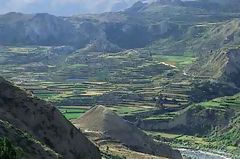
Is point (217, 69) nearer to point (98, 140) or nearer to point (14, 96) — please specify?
point (98, 140)

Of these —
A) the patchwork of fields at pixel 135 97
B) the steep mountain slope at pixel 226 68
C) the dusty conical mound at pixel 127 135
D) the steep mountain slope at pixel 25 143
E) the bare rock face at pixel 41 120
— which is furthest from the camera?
the steep mountain slope at pixel 226 68

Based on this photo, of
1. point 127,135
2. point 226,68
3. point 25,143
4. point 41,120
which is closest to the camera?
point 25,143

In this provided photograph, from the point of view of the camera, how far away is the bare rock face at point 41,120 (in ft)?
197

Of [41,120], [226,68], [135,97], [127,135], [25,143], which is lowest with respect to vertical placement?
[135,97]

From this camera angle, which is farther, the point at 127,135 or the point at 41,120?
the point at 127,135

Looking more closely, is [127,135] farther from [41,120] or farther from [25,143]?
[25,143]

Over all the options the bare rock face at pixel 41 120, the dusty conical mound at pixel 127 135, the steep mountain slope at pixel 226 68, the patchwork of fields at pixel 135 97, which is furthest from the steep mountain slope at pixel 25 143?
the steep mountain slope at pixel 226 68

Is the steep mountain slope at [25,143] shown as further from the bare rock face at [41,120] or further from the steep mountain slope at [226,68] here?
the steep mountain slope at [226,68]

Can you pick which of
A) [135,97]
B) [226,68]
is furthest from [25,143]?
[226,68]

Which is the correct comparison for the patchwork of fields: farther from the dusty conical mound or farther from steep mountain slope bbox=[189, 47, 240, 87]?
the dusty conical mound

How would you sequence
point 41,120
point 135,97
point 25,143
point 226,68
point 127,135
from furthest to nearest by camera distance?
point 226,68, point 135,97, point 127,135, point 41,120, point 25,143

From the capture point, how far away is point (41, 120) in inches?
2435

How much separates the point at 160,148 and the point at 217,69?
318 ft

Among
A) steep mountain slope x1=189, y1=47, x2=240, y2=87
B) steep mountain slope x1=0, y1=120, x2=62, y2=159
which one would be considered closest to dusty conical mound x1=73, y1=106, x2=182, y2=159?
steep mountain slope x1=0, y1=120, x2=62, y2=159
